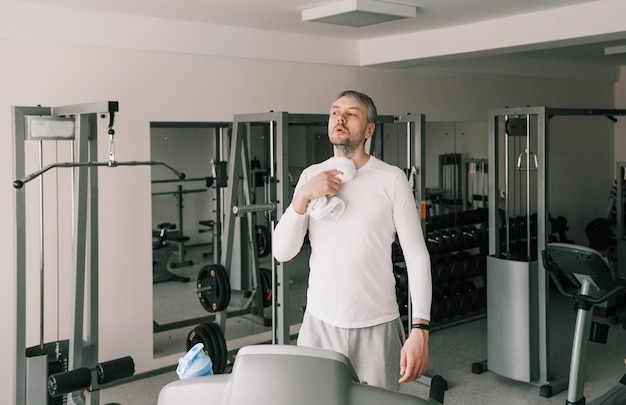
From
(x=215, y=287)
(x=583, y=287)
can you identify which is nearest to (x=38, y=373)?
(x=215, y=287)

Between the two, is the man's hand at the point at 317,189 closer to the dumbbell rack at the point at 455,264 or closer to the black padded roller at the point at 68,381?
the black padded roller at the point at 68,381

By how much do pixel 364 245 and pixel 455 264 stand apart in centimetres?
348

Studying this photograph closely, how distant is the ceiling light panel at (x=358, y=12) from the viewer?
376 centimetres

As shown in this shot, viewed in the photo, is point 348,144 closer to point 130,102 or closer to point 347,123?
point 347,123

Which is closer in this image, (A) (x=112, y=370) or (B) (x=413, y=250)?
(B) (x=413, y=250)

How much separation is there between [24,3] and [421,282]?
294 cm

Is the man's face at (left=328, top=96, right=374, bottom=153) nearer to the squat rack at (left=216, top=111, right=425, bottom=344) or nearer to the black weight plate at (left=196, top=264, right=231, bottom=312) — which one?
the squat rack at (left=216, top=111, right=425, bottom=344)

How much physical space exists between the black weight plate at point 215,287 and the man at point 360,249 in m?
1.96

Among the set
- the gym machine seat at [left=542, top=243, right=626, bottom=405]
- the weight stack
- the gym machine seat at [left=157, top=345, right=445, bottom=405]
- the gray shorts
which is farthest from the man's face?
the weight stack

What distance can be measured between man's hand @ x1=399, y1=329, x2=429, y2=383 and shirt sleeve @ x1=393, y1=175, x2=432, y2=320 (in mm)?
63

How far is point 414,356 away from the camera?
182cm

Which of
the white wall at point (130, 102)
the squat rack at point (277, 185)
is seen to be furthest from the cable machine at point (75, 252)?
the squat rack at point (277, 185)

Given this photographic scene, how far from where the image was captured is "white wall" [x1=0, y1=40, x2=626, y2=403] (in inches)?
149

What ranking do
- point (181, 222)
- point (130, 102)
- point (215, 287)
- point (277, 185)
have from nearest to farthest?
point (277, 185) < point (215, 287) < point (130, 102) < point (181, 222)
